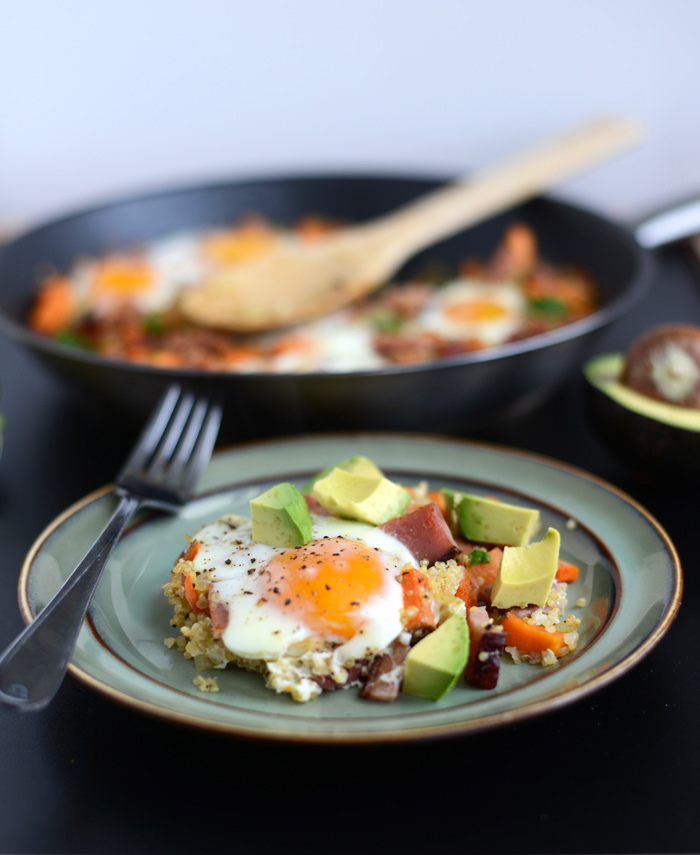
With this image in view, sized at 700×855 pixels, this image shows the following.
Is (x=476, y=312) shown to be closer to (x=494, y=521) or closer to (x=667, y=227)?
(x=667, y=227)

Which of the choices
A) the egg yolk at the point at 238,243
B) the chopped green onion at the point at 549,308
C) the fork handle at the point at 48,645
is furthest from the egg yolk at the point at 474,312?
the fork handle at the point at 48,645

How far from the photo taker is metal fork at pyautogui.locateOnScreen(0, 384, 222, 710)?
1.08 meters

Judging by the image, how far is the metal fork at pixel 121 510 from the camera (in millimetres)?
1078

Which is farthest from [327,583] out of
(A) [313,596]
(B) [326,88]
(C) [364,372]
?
(B) [326,88]

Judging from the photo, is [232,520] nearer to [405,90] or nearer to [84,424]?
[84,424]

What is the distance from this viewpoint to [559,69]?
3.56 m

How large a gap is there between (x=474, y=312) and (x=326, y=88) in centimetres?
149

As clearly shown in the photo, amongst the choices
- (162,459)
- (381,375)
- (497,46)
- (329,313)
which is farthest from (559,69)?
(162,459)

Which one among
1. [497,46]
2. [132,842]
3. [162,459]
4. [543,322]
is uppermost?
[497,46]

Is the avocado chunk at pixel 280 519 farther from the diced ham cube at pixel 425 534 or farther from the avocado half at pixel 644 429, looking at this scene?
the avocado half at pixel 644 429

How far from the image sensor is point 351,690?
1.19m

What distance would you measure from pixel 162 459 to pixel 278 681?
654 millimetres

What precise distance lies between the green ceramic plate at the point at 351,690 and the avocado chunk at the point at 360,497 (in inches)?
10.8

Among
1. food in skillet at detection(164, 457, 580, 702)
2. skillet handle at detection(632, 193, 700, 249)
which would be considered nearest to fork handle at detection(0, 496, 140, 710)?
food in skillet at detection(164, 457, 580, 702)
